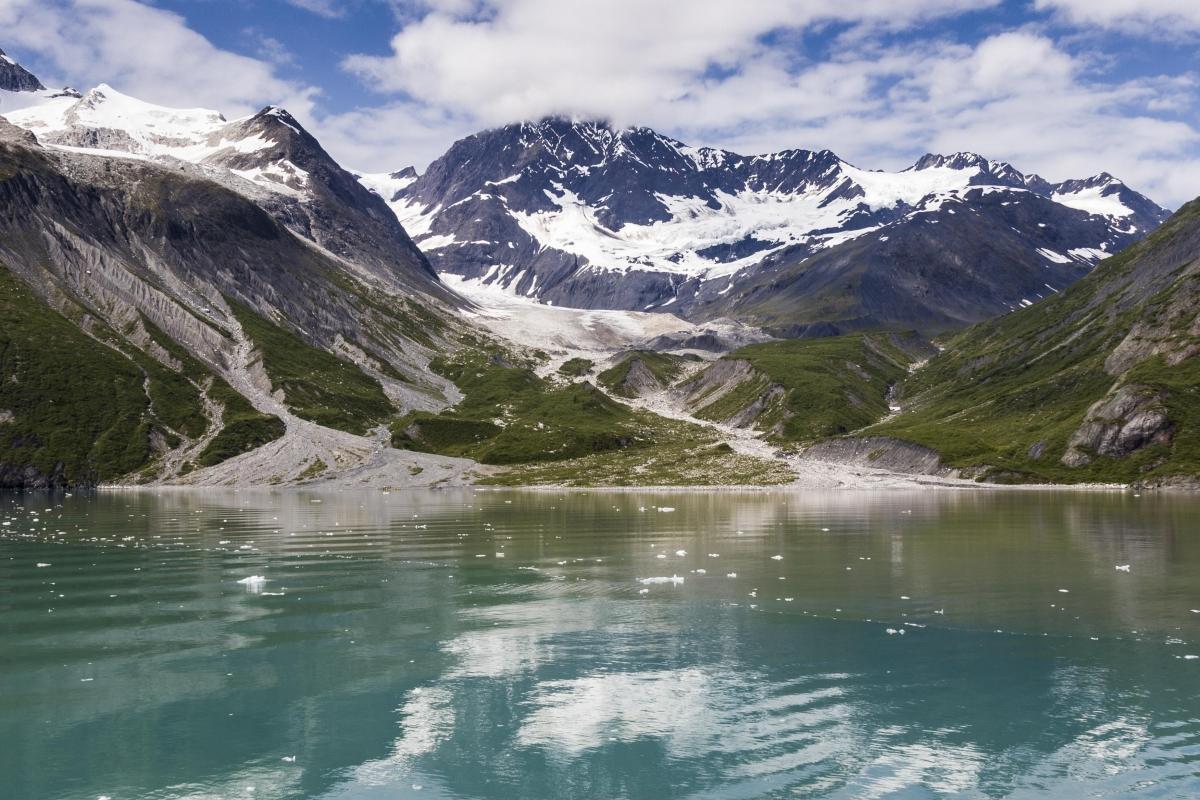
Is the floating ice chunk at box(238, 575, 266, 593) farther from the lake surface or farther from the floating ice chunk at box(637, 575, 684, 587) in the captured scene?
the floating ice chunk at box(637, 575, 684, 587)

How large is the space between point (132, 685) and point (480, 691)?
12893 millimetres

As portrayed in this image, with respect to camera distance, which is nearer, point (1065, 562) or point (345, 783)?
point (345, 783)

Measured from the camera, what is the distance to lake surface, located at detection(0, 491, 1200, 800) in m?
25.5

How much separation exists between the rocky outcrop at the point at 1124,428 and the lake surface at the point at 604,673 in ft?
437

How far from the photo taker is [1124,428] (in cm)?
19188

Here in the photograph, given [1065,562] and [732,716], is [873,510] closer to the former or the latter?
[1065,562]

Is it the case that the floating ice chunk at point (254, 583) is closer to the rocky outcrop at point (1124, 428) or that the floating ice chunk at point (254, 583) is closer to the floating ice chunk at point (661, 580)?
the floating ice chunk at point (661, 580)

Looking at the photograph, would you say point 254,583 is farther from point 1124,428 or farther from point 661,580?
point 1124,428

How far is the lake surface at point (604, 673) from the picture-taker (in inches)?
1002

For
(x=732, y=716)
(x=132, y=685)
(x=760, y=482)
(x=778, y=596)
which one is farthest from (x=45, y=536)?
(x=760, y=482)

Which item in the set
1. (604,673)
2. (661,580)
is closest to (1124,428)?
(661,580)

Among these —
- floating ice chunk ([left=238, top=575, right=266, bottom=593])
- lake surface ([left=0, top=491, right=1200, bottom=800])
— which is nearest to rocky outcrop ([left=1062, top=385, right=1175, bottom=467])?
lake surface ([left=0, top=491, right=1200, bottom=800])

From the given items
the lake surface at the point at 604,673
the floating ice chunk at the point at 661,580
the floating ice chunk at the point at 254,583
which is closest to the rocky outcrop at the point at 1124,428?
the lake surface at the point at 604,673

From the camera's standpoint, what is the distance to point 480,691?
3309cm
